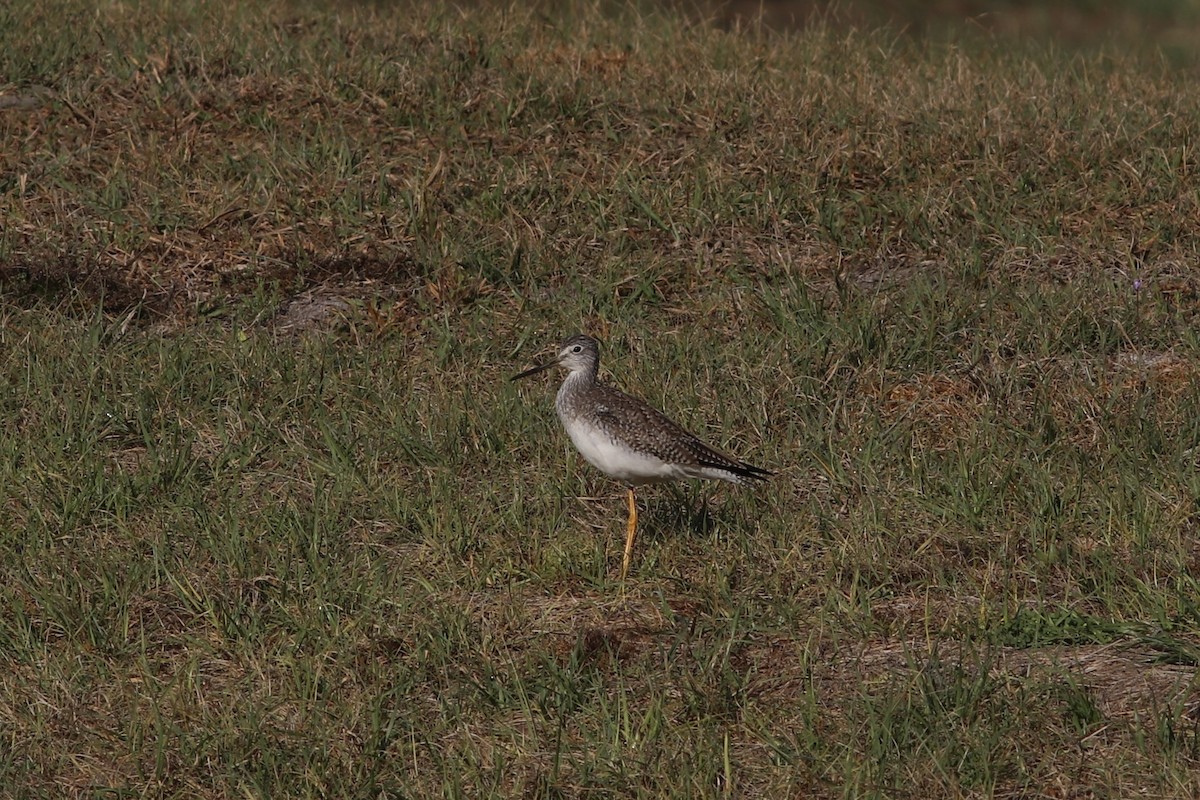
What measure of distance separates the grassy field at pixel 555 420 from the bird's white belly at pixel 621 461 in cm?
29

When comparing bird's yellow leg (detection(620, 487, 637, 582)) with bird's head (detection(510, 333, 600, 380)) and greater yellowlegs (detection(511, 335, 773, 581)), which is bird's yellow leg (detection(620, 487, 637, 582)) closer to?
greater yellowlegs (detection(511, 335, 773, 581))

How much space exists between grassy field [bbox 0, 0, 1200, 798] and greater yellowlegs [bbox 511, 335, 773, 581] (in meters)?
0.28

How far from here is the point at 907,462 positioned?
6.76 m

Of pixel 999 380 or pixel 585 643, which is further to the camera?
pixel 999 380

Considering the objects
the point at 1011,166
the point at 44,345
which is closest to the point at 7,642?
the point at 44,345

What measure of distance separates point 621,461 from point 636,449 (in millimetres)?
74

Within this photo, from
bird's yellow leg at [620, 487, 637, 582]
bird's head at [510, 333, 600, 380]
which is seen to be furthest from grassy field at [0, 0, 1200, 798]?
bird's head at [510, 333, 600, 380]

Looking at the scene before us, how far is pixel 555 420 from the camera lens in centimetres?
720

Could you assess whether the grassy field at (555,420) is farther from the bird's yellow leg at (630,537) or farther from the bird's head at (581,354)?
the bird's head at (581,354)

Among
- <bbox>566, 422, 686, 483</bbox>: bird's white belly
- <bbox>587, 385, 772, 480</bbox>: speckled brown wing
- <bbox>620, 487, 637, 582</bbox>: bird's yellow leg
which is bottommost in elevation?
<bbox>620, 487, 637, 582</bbox>: bird's yellow leg

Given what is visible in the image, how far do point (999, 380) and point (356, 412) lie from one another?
293 centimetres

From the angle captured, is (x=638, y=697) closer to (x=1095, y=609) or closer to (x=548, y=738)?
(x=548, y=738)

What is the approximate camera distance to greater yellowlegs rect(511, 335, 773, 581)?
6.09 metres

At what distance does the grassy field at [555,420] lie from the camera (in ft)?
16.6
